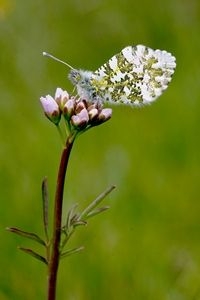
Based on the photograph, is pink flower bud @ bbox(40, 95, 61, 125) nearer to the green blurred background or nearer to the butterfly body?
the butterfly body

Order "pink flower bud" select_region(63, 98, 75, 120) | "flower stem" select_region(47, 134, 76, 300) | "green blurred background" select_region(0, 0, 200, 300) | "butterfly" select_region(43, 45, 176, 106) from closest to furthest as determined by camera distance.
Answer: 1. "flower stem" select_region(47, 134, 76, 300)
2. "pink flower bud" select_region(63, 98, 75, 120)
3. "butterfly" select_region(43, 45, 176, 106)
4. "green blurred background" select_region(0, 0, 200, 300)

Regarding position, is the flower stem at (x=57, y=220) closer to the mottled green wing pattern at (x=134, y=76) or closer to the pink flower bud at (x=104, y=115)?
the pink flower bud at (x=104, y=115)

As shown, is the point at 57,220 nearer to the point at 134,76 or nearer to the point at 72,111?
the point at 72,111

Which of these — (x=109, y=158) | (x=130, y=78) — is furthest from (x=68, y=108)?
(x=109, y=158)

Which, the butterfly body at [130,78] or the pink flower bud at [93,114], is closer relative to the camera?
the pink flower bud at [93,114]

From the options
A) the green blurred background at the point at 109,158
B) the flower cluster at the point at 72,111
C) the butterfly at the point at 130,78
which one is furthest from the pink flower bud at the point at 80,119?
the green blurred background at the point at 109,158

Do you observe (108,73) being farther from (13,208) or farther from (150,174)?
(150,174)

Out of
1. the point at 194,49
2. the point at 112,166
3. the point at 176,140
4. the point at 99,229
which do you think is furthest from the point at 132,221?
the point at 194,49

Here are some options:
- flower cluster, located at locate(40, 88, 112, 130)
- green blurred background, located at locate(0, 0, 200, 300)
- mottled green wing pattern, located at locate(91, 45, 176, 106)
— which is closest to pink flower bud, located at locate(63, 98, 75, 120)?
flower cluster, located at locate(40, 88, 112, 130)
